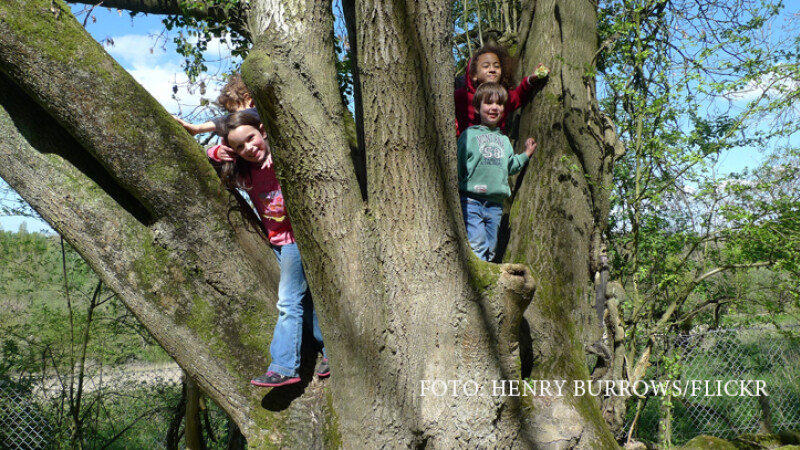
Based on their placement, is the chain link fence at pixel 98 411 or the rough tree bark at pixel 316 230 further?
the chain link fence at pixel 98 411

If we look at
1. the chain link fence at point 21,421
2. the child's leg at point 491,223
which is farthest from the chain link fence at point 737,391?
the chain link fence at point 21,421

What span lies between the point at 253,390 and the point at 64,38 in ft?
5.86

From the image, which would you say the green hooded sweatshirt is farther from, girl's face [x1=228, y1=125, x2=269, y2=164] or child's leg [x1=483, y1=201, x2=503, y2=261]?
girl's face [x1=228, y1=125, x2=269, y2=164]

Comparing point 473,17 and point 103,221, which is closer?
point 103,221

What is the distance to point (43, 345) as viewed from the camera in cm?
578

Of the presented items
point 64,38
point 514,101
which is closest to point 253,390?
point 64,38

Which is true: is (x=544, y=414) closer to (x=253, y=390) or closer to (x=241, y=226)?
(x=253, y=390)

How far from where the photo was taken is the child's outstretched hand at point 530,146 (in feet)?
10.2

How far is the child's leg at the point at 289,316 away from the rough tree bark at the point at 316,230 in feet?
0.34

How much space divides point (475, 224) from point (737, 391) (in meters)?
4.59

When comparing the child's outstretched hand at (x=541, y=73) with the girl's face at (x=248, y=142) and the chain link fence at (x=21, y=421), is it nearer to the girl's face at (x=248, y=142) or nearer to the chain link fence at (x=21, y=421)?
the girl's face at (x=248, y=142)

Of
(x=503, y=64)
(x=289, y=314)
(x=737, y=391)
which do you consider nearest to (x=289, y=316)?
(x=289, y=314)

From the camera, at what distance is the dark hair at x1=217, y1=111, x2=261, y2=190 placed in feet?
8.50

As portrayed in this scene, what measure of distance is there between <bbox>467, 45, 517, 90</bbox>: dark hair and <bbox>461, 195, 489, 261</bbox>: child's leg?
2.65 feet
